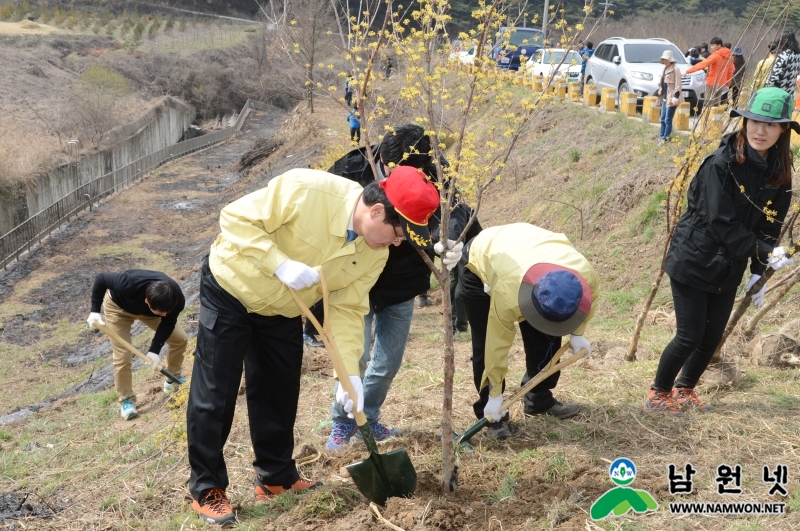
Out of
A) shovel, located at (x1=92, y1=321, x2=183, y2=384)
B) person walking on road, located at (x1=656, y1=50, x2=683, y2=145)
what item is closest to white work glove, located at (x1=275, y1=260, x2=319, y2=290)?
shovel, located at (x1=92, y1=321, x2=183, y2=384)

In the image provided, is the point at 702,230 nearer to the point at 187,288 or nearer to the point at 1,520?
the point at 1,520

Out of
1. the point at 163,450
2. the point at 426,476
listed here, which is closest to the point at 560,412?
the point at 426,476

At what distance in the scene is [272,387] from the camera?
359cm

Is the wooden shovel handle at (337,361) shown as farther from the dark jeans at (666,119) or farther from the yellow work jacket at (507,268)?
the dark jeans at (666,119)

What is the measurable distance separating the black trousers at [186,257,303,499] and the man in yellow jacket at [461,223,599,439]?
3.25ft

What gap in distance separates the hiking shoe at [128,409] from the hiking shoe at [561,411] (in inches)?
144

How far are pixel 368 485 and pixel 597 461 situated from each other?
1.18 m

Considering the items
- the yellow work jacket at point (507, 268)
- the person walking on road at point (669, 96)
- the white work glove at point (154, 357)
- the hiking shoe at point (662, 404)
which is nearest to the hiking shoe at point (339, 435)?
the yellow work jacket at point (507, 268)

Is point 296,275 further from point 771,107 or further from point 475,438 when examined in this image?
point 771,107

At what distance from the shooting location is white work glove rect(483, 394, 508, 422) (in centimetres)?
380

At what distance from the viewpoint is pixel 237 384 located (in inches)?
137

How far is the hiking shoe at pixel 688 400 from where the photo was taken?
13.7 ft

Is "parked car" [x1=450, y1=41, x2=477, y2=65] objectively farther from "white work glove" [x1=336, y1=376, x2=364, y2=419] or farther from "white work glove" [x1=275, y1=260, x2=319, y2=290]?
"white work glove" [x1=336, y1=376, x2=364, y2=419]

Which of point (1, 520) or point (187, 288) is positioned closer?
point (1, 520)
